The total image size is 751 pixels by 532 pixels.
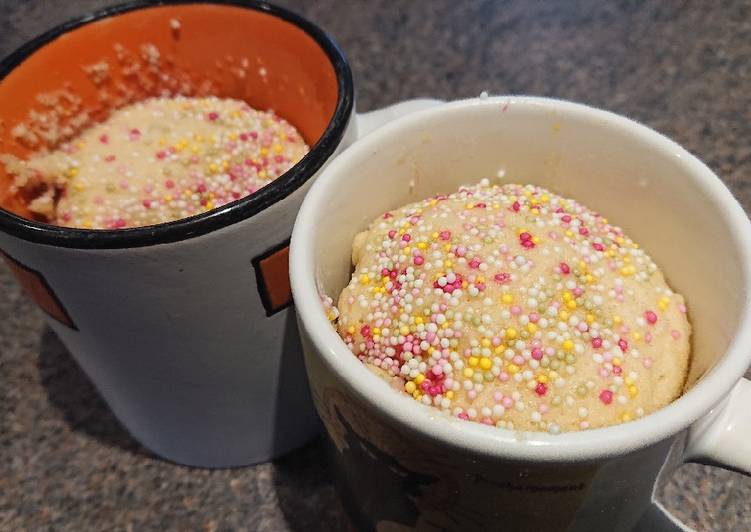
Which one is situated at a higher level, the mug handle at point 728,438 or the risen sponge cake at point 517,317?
the risen sponge cake at point 517,317

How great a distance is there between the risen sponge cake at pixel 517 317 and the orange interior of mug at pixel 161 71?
20 cm

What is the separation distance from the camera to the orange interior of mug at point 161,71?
2.12 feet

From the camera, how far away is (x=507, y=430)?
0.34 meters

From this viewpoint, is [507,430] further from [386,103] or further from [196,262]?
[386,103]

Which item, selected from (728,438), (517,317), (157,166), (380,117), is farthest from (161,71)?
(728,438)

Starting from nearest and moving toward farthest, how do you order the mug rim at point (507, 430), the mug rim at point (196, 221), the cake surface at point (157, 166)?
the mug rim at point (507, 430)
the mug rim at point (196, 221)
the cake surface at point (157, 166)

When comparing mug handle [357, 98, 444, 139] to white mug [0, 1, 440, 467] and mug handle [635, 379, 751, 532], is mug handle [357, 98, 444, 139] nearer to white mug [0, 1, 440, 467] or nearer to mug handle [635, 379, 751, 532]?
white mug [0, 1, 440, 467]

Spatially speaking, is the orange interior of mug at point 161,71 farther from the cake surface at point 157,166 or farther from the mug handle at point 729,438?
the mug handle at point 729,438

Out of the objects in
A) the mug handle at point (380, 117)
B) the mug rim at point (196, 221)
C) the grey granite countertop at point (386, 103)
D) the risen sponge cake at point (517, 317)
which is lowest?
the grey granite countertop at point (386, 103)

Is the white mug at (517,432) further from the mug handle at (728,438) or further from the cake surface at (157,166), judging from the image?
the cake surface at (157,166)

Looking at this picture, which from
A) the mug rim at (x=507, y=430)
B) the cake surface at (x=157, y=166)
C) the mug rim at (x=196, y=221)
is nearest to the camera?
the mug rim at (x=507, y=430)

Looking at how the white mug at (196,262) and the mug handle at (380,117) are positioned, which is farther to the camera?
the mug handle at (380,117)

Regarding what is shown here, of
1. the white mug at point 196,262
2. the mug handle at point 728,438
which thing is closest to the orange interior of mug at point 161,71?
the white mug at point 196,262

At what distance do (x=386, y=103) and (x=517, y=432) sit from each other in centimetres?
72
